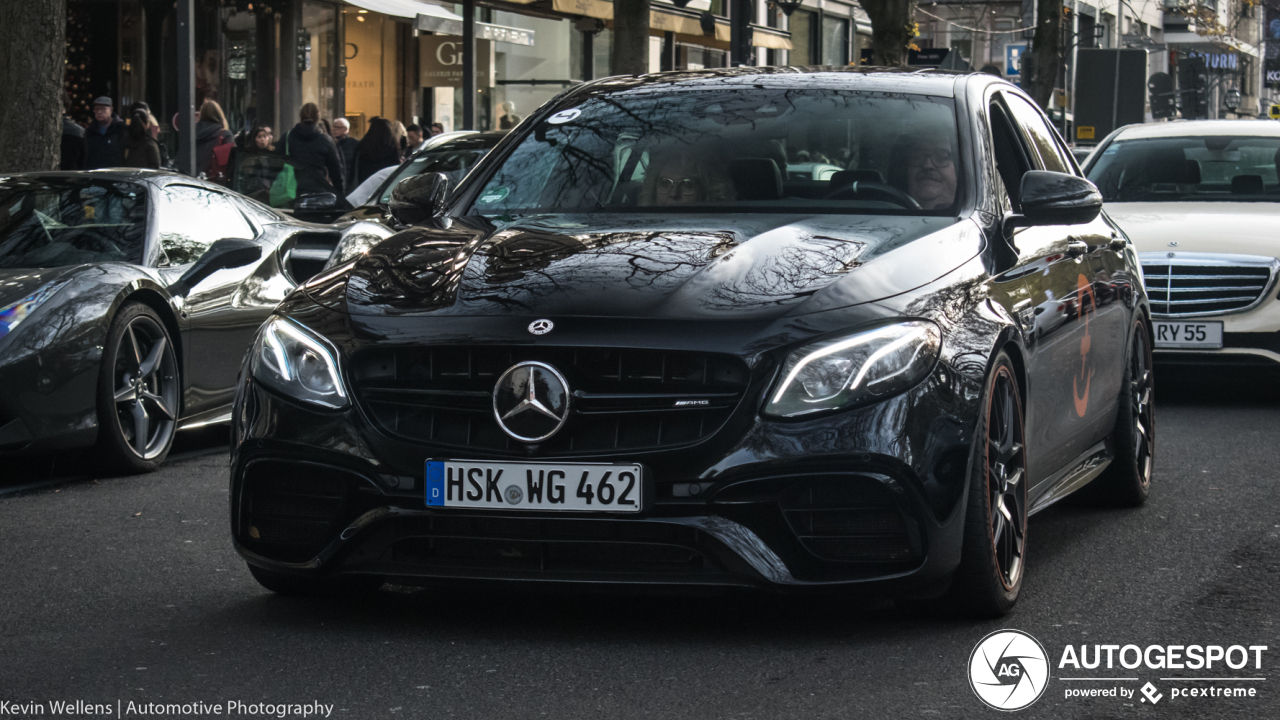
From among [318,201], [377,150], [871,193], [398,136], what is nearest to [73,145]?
[377,150]

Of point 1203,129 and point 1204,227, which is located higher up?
point 1203,129

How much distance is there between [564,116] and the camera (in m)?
6.21

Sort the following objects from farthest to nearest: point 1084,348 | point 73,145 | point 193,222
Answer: point 73,145, point 193,222, point 1084,348

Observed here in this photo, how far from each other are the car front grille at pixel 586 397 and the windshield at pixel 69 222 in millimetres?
4046

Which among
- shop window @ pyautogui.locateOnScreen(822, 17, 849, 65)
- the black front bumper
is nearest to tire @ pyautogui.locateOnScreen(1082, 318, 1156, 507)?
the black front bumper

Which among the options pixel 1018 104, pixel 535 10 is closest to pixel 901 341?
pixel 1018 104

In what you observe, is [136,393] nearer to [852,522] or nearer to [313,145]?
[852,522]

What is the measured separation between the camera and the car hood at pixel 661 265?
4559 millimetres

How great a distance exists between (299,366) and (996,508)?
6.03 ft

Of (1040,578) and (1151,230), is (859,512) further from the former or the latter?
(1151,230)

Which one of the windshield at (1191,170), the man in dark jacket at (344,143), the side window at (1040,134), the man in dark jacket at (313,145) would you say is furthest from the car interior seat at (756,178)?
the man in dark jacket at (344,143)

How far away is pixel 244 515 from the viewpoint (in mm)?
4816

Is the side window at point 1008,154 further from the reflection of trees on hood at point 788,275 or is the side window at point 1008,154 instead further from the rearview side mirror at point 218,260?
the rearview side mirror at point 218,260

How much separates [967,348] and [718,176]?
4.15 feet
